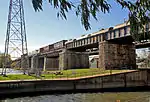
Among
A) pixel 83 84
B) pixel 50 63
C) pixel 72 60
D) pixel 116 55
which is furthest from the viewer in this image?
pixel 50 63

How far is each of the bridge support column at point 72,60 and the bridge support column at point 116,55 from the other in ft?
80.2

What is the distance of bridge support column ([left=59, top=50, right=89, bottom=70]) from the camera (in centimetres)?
7675

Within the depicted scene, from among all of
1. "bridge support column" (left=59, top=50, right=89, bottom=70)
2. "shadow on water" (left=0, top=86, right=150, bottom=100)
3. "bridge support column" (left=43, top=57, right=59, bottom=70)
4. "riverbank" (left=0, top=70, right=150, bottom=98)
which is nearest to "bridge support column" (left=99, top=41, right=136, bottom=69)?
"riverbank" (left=0, top=70, right=150, bottom=98)

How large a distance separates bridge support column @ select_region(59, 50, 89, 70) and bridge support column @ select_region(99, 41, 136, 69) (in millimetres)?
24446

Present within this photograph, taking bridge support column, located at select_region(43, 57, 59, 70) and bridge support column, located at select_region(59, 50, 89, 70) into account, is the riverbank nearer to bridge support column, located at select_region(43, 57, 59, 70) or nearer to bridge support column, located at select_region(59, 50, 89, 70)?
bridge support column, located at select_region(59, 50, 89, 70)

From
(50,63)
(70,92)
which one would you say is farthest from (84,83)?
(50,63)

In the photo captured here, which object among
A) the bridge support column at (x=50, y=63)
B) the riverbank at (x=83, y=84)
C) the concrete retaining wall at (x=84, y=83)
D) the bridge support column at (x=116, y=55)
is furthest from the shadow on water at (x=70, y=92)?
the bridge support column at (x=50, y=63)

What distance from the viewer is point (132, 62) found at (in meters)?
56.2

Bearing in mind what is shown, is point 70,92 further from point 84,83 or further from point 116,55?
point 116,55

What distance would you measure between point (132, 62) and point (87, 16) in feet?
165

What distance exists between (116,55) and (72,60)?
2731 cm

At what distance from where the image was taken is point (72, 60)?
258 feet

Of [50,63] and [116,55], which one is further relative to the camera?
[50,63]

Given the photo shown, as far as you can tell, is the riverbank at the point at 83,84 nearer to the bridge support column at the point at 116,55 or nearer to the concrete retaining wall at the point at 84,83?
the concrete retaining wall at the point at 84,83
